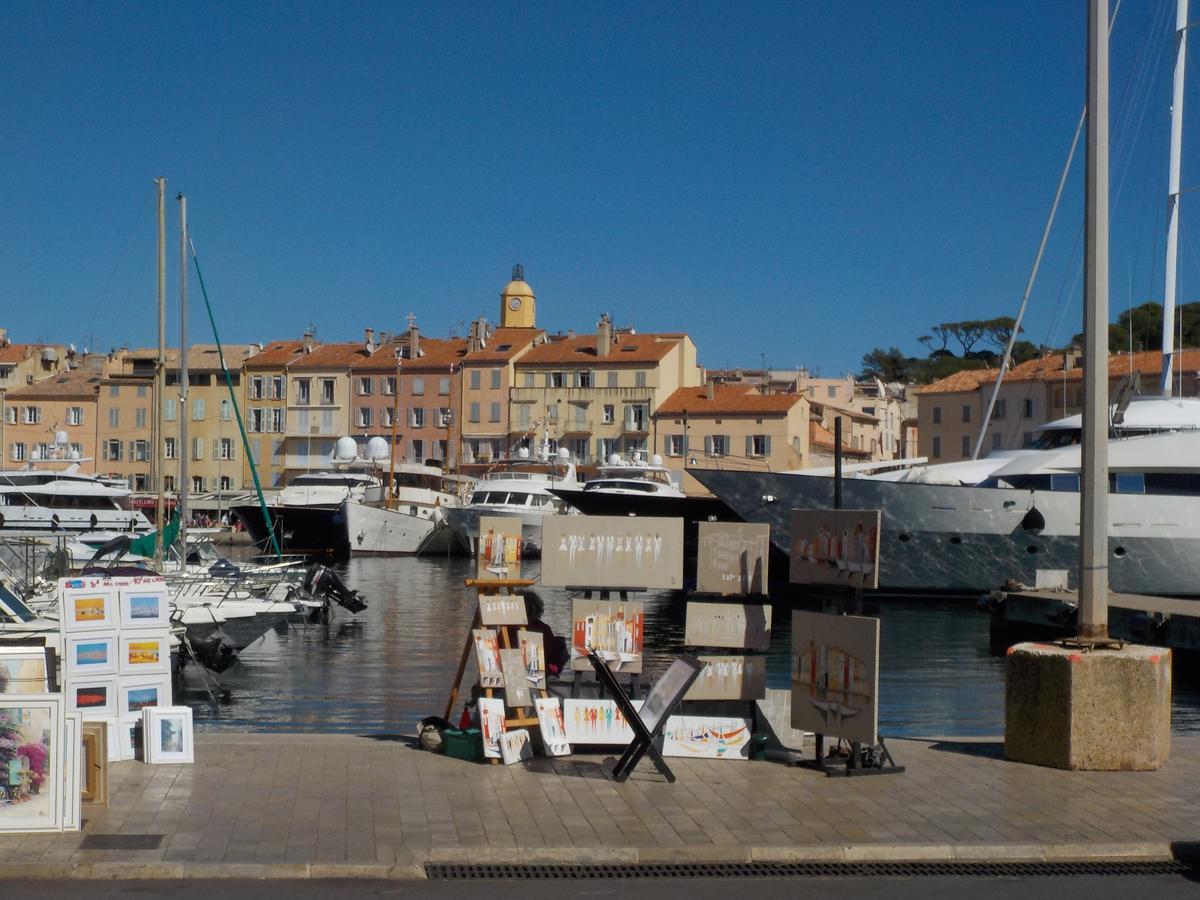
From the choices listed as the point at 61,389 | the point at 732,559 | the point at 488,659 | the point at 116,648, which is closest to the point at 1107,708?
the point at 732,559

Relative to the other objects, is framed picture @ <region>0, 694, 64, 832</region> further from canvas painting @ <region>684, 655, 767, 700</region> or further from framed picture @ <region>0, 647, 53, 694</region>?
canvas painting @ <region>684, 655, 767, 700</region>

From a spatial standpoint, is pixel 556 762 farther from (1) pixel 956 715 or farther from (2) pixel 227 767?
(1) pixel 956 715

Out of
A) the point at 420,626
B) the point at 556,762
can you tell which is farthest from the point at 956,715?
the point at 420,626

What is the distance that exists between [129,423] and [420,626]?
72.1 metres

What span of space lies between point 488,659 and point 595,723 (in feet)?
3.30

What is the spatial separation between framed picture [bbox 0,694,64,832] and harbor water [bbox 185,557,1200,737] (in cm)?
846

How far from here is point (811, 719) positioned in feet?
38.4

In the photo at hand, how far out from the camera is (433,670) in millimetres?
25188

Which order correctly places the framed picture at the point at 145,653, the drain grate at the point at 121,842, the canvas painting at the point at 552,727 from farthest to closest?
the framed picture at the point at 145,653 → the canvas painting at the point at 552,727 → the drain grate at the point at 121,842

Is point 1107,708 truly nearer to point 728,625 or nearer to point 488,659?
point 728,625

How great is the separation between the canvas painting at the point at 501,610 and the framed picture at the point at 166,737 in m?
2.52

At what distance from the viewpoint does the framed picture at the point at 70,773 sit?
29.4ft

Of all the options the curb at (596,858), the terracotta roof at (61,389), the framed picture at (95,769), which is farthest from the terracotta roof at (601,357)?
the curb at (596,858)

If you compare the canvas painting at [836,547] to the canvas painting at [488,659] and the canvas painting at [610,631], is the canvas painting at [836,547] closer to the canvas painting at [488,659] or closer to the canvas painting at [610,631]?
the canvas painting at [610,631]
